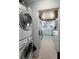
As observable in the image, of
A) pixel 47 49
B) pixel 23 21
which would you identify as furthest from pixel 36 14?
pixel 23 21

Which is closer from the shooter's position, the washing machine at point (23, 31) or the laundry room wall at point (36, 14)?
the washing machine at point (23, 31)

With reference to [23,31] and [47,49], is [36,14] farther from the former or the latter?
[23,31]

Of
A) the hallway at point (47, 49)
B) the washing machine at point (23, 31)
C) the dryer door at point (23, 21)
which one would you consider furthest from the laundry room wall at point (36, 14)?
the dryer door at point (23, 21)

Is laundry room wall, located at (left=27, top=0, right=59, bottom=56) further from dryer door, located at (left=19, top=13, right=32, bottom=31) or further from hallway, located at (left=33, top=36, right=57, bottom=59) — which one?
dryer door, located at (left=19, top=13, right=32, bottom=31)

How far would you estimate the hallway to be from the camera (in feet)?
8.55

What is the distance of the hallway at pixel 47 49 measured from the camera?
2605 millimetres

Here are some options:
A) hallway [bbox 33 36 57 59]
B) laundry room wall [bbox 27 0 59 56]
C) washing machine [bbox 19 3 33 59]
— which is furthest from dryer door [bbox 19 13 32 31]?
hallway [bbox 33 36 57 59]

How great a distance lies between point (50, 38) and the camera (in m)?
2.77

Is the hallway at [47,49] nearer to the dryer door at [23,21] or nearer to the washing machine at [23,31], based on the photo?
the washing machine at [23,31]
